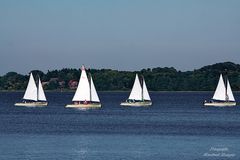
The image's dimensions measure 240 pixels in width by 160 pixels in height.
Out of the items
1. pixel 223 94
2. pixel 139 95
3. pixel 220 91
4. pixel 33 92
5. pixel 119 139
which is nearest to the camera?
pixel 119 139

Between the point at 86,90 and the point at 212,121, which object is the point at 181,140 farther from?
the point at 86,90

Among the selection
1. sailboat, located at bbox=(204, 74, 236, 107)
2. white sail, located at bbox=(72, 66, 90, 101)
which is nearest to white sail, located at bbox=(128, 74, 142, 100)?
white sail, located at bbox=(72, 66, 90, 101)

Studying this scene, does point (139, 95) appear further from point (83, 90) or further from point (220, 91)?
point (83, 90)

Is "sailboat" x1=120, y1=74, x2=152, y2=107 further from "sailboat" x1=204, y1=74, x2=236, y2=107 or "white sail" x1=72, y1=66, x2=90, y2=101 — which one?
"white sail" x1=72, y1=66, x2=90, y2=101

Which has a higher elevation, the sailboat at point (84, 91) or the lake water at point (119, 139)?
the sailboat at point (84, 91)

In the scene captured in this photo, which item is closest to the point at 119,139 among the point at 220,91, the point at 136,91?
the point at 136,91

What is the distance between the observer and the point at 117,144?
78188 mm

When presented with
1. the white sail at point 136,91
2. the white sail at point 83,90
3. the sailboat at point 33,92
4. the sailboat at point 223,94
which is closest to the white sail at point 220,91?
the sailboat at point 223,94

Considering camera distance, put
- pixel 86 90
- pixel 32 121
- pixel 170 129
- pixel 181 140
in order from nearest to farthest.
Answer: pixel 181 140 < pixel 170 129 < pixel 32 121 < pixel 86 90

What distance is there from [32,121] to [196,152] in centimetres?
5200

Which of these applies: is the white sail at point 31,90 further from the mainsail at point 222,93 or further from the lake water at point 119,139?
the mainsail at point 222,93

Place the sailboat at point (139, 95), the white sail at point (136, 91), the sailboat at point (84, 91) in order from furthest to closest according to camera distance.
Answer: the sailboat at point (139, 95)
the white sail at point (136, 91)
the sailboat at point (84, 91)

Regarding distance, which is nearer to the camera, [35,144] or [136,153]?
[136,153]

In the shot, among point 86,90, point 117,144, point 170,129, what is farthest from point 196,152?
point 86,90
